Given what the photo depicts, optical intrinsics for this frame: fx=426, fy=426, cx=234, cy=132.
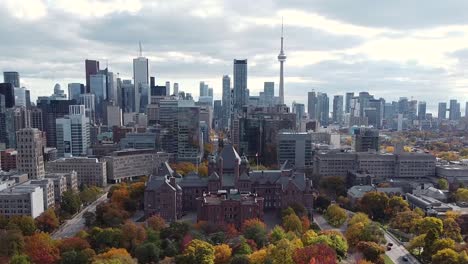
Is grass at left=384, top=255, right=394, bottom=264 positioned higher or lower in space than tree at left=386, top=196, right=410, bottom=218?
lower

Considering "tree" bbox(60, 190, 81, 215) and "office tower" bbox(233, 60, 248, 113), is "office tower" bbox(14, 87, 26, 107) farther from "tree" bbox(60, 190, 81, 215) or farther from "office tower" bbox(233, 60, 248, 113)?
"tree" bbox(60, 190, 81, 215)

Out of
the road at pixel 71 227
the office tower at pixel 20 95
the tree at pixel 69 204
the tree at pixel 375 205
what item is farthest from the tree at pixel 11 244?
the office tower at pixel 20 95

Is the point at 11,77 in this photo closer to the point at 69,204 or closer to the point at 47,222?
the point at 69,204

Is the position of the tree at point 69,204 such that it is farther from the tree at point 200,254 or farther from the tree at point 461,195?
the tree at point 461,195

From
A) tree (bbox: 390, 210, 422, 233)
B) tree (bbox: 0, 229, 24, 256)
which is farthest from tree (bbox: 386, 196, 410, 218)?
tree (bbox: 0, 229, 24, 256)

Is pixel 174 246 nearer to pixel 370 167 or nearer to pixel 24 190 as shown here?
pixel 24 190

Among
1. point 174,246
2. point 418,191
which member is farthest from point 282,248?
point 418,191
